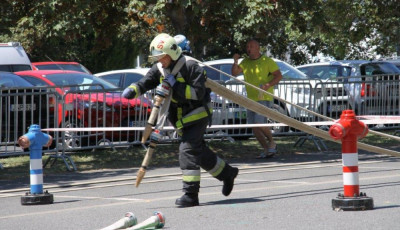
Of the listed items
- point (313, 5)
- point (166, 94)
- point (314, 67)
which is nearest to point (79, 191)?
point (166, 94)

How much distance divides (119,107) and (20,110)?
203 centimetres

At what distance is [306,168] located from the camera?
41.0 feet

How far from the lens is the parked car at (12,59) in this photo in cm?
2075

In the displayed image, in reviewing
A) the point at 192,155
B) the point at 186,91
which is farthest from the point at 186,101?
the point at 192,155

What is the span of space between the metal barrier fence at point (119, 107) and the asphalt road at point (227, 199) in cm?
162

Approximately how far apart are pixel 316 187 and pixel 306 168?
8.05 feet

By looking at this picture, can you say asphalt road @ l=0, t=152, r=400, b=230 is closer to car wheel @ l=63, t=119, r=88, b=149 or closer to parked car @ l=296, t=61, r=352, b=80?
car wheel @ l=63, t=119, r=88, b=149

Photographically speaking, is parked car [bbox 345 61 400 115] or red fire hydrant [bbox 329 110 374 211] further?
parked car [bbox 345 61 400 115]

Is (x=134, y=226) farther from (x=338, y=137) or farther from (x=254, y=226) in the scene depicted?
(x=338, y=137)

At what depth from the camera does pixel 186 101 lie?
28.9 ft

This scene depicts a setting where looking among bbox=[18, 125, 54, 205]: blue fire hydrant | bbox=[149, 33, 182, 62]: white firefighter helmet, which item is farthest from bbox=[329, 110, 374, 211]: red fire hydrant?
bbox=[18, 125, 54, 205]: blue fire hydrant

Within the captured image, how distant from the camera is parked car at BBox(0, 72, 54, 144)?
13.9 metres

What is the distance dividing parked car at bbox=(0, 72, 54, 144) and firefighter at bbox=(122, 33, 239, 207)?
5495mm

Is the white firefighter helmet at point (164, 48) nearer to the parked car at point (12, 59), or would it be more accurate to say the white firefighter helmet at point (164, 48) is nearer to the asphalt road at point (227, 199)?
the asphalt road at point (227, 199)
